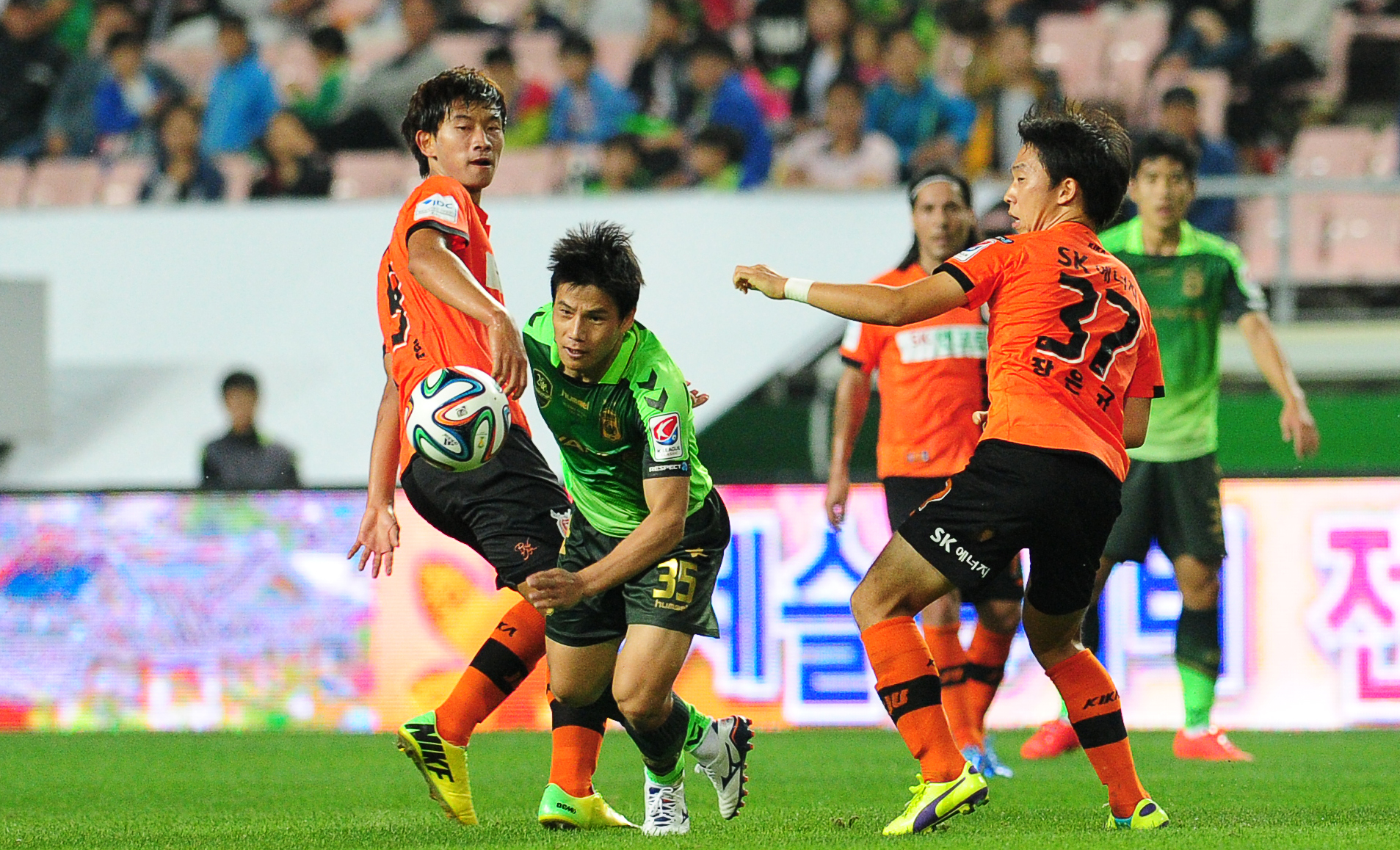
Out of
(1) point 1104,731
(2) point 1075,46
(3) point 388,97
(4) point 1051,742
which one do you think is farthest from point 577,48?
(1) point 1104,731

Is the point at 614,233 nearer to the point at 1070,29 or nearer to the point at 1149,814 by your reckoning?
the point at 1149,814

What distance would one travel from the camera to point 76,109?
13.2m

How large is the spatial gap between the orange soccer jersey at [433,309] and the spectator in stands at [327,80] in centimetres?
768

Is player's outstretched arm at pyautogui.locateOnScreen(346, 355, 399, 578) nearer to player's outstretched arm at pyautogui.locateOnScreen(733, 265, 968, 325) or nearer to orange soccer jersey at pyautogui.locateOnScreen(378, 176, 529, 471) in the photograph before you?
orange soccer jersey at pyautogui.locateOnScreen(378, 176, 529, 471)

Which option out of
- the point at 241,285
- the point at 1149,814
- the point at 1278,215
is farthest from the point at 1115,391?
the point at 241,285

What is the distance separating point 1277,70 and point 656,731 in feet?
29.7

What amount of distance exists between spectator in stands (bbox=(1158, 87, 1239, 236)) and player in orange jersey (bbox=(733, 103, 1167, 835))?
5230 millimetres

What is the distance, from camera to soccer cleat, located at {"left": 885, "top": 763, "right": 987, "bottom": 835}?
177 inches

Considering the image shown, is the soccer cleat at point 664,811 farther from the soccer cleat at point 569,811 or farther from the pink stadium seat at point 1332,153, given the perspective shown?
the pink stadium seat at point 1332,153

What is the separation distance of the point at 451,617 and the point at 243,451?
7.59 feet

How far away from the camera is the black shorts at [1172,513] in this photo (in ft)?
22.8

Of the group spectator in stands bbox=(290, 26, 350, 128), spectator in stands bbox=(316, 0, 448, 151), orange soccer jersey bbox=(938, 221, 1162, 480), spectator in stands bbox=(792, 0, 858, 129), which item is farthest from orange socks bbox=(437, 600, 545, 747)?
spectator in stands bbox=(290, 26, 350, 128)

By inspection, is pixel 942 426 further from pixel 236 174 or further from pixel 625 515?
pixel 236 174

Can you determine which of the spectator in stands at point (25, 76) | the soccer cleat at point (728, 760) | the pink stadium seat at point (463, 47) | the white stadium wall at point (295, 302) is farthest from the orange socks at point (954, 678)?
the spectator in stands at point (25, 76)
